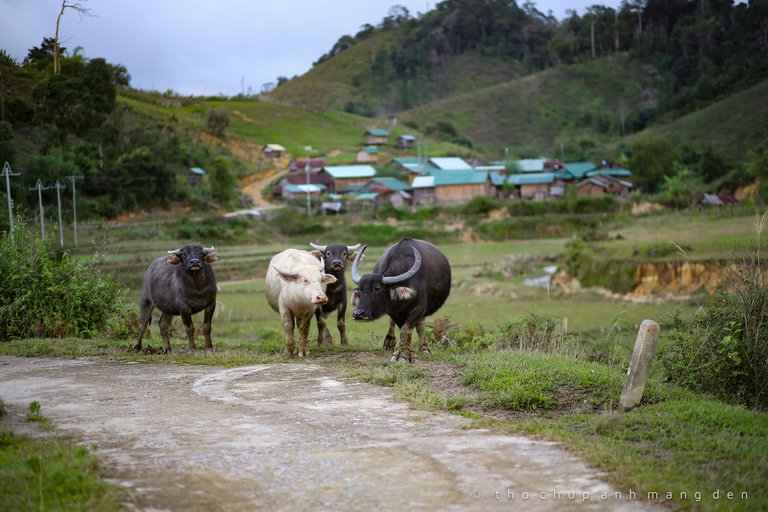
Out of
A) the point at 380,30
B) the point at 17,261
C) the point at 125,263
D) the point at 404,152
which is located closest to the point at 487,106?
the point at 404,152

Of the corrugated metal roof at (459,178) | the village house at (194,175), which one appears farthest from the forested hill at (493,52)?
the village house at (194,175)

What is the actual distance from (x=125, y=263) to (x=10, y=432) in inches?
1110

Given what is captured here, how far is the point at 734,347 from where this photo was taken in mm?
8312

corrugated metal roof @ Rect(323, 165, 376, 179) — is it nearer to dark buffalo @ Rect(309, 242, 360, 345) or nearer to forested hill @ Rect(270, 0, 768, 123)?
forested hill @ Rect(270, 0, 768, 123)

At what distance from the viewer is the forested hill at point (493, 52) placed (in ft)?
285

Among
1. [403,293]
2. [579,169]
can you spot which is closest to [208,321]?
[403,293]

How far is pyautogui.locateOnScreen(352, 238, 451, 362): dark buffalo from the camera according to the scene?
986 centimetres

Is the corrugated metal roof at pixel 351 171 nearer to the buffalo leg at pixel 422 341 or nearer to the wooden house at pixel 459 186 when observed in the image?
the wooden house at pixel 459 186

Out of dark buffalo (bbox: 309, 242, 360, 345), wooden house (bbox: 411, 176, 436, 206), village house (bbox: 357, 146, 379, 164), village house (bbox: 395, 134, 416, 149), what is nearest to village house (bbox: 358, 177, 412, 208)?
wooden house (bbox: 411, 176, 436, 206)

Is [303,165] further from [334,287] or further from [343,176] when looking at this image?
[334,287]

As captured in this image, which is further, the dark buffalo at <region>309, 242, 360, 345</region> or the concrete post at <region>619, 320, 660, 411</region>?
the dark buffalo at <region>309, 242, 360, 345</region>

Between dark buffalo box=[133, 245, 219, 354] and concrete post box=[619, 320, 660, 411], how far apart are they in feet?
21.8

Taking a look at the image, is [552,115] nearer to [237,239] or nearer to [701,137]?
[701,137]

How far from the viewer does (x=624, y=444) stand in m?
6.00
